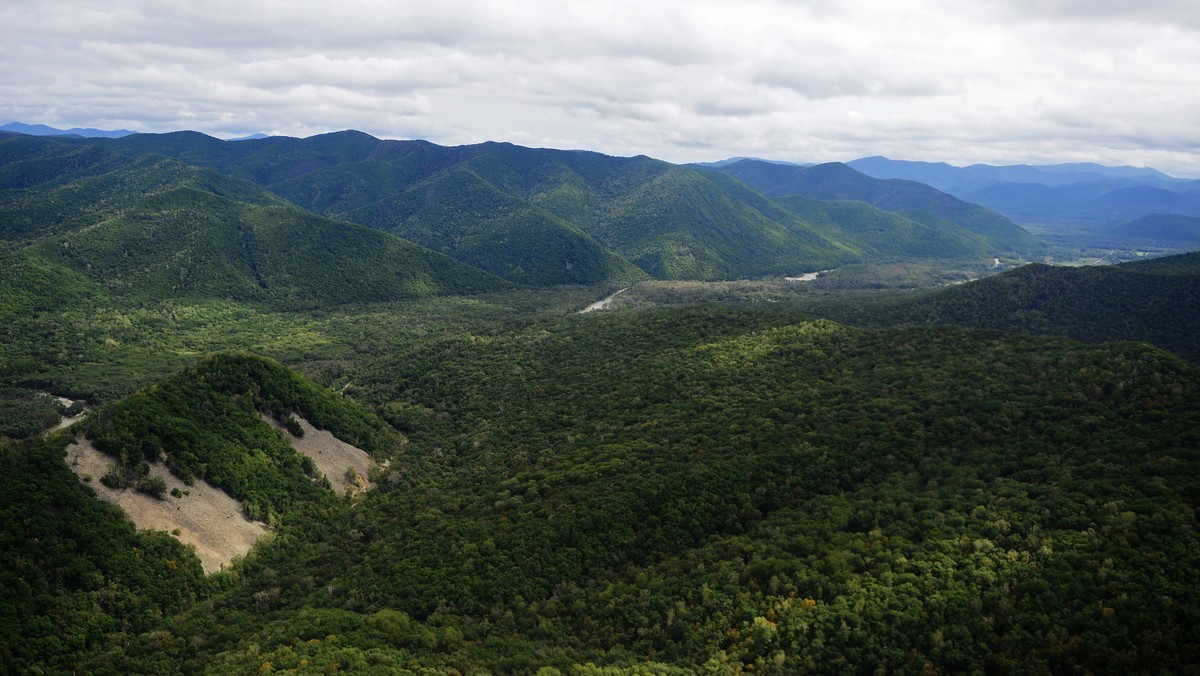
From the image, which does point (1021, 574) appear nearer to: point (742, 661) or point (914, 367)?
point (742, 661)

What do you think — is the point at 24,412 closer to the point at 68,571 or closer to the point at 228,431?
the point at 228,431

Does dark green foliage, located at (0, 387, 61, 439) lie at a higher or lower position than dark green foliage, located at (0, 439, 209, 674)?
lower

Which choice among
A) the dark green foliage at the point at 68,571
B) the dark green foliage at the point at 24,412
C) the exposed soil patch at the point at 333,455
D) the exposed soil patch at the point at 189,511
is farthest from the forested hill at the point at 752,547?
the dark green foliage at the point at 24,412

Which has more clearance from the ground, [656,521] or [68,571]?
[656,521]

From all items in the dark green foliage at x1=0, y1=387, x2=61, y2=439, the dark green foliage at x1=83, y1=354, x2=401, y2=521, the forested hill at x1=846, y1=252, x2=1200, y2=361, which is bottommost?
the dark green foliage at x1=0, y1=387, x2=61, y2=439

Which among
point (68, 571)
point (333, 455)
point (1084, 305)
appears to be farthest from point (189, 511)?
point (1084, 305)

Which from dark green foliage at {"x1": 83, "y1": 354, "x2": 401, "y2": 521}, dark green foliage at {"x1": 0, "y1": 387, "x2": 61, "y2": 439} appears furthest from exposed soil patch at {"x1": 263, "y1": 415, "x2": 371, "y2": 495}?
dark green foliage at {"x1": 0, "y1": 387, "x2": 61, "y2": 439}

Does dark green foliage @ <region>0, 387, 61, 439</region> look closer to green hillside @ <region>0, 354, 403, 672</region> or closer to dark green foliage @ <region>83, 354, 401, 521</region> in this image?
green hillside @ <region>0, 354, 403, 672</region>
